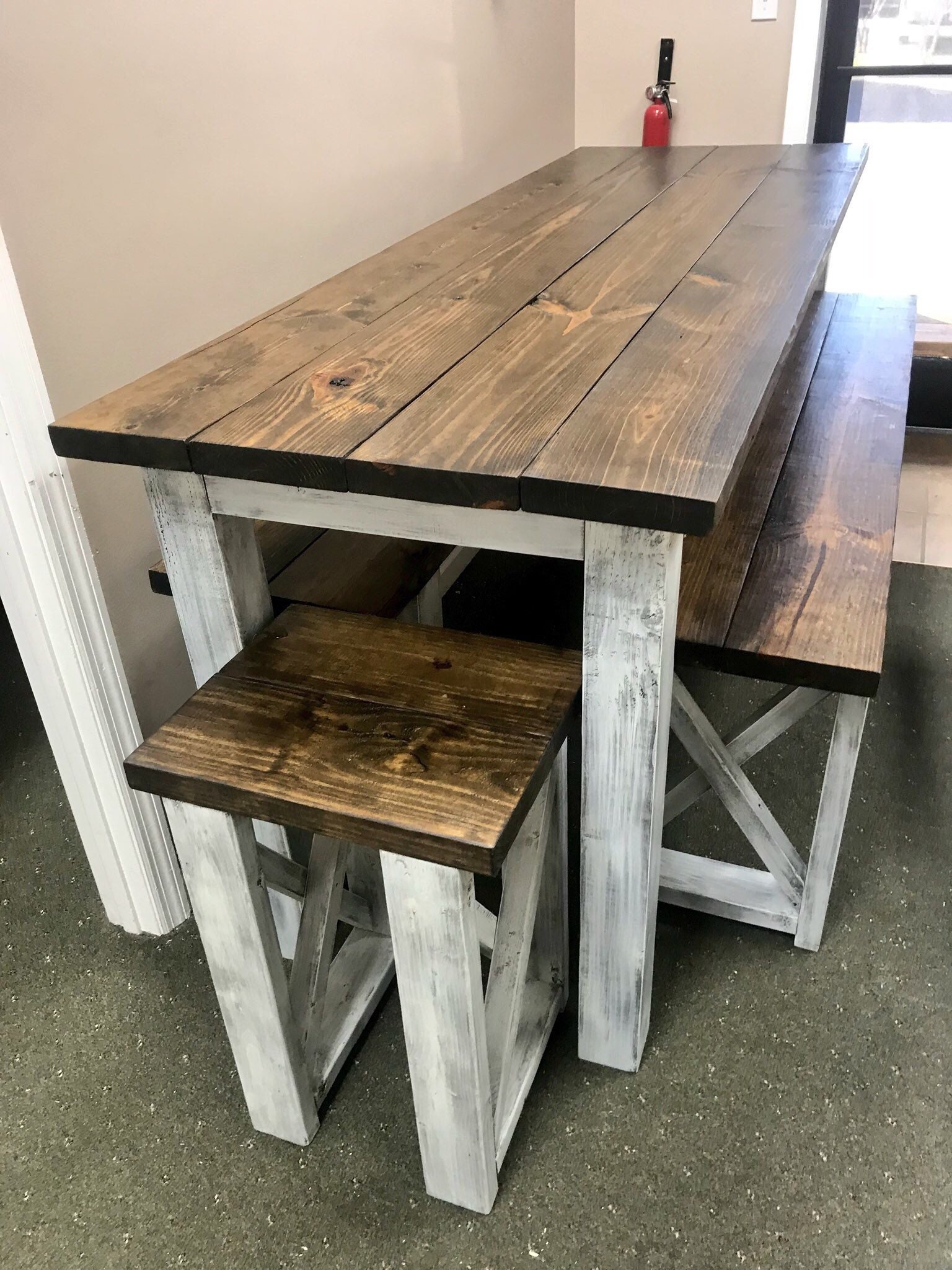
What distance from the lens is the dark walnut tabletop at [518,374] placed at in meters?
0.86

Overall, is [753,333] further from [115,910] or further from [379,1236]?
[115,910]

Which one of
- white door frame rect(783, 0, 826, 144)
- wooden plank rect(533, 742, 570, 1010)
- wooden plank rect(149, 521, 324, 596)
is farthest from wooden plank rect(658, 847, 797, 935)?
white door frame rect(783, 0, 826, 144)

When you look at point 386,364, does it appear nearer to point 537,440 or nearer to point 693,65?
point 537,440

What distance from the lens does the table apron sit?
92 centimetres

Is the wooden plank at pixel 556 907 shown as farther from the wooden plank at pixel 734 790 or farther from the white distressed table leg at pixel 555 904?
the wooden plank at pixel 734 790

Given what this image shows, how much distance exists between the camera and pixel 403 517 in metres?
0.97

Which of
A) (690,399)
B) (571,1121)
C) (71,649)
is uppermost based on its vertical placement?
(690,399)

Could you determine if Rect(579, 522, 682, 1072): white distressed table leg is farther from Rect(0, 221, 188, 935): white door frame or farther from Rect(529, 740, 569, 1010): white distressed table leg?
Rect(0, 221, 188, 935): white door frame

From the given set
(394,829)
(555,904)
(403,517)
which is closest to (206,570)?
(403,517)

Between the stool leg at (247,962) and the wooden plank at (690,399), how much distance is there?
48cm

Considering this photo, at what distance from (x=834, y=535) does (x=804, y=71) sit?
2179 mm

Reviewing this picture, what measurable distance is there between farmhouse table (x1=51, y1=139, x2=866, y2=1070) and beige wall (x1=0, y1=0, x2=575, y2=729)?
22cm

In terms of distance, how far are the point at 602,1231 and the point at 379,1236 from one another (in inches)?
10.1

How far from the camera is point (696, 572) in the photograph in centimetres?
129
